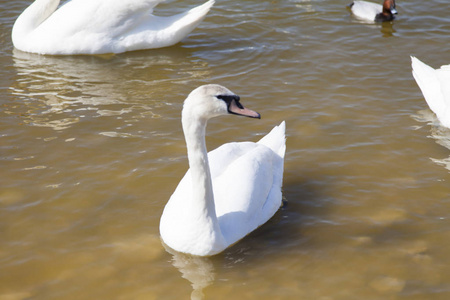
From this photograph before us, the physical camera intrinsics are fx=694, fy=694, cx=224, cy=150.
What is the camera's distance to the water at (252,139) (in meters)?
6.12

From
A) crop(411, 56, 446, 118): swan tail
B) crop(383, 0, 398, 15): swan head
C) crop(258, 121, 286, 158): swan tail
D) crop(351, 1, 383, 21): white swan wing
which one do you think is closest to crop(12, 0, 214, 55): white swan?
crop(351, 1, 383, 21): white swan wing

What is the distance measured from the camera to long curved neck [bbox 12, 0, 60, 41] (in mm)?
11320

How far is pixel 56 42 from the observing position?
36.4ft

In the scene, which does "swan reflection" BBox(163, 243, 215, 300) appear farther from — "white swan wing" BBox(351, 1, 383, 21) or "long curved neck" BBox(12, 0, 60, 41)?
"white swan wing" BBox(351, 1, 383, 21)

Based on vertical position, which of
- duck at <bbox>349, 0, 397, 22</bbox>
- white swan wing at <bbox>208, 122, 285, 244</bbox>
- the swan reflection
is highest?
duck at <bbox>349, 0, 397, 22</bbox>

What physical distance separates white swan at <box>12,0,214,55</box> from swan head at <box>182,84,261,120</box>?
559 centimetres

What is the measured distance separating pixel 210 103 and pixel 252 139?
293 centimetres

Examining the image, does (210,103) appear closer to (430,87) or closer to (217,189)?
(217,189)

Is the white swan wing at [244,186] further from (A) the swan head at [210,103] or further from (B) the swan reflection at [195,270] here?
(A) the swan head at [210,103]

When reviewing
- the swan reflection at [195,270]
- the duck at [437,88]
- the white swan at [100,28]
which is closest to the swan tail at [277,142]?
the swan reflection at [195,270]

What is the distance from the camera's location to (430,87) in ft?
29.9

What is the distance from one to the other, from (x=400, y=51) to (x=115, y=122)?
15.7ft

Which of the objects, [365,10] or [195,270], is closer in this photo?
[195,270]

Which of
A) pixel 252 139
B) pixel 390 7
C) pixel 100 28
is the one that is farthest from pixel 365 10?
pixel 252 139
